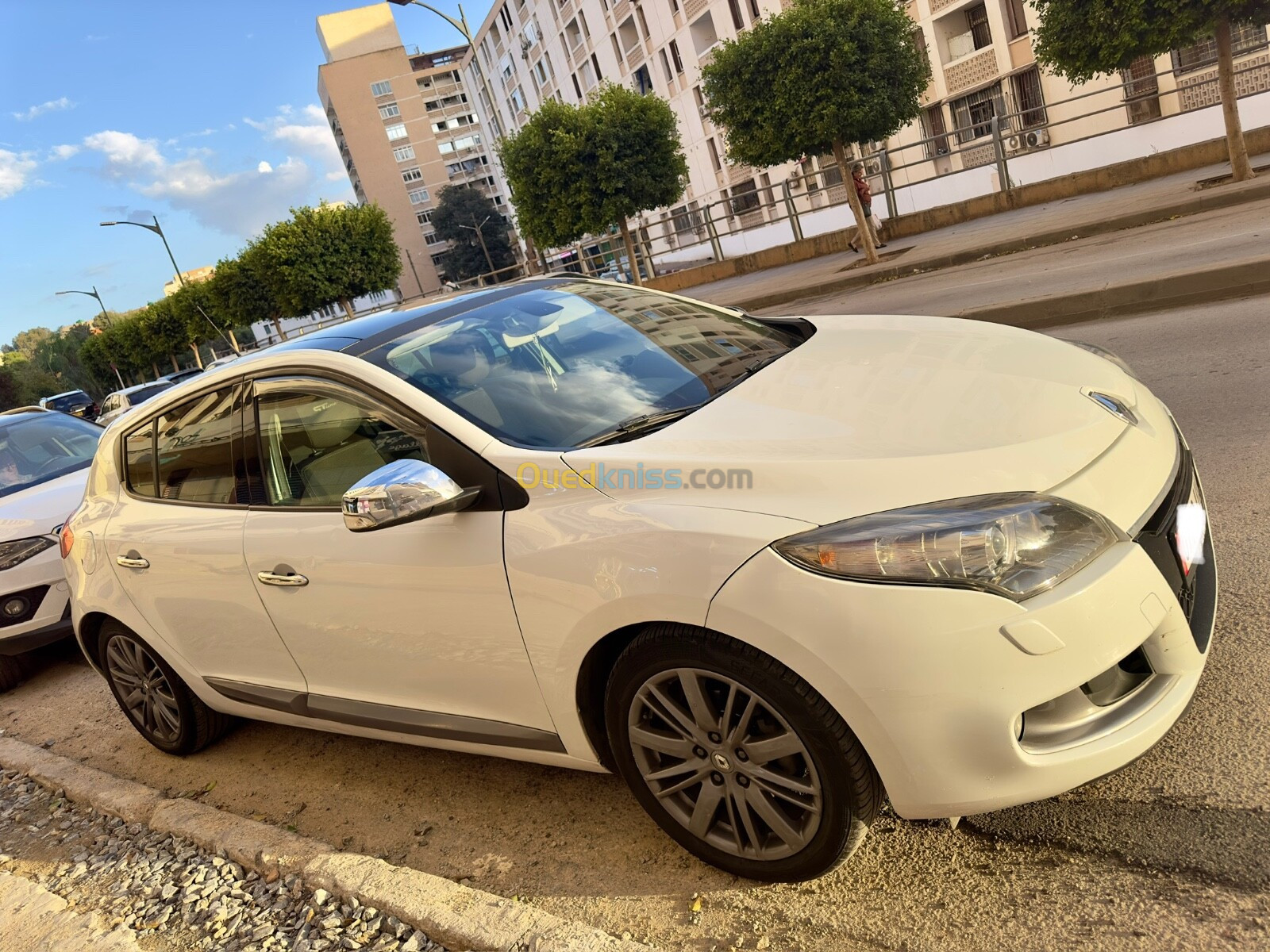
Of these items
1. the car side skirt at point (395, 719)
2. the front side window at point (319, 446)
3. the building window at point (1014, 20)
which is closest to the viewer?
the car side skirt at point (395, 719)

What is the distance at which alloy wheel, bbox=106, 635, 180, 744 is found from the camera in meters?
4.28

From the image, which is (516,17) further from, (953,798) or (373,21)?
(953,798)

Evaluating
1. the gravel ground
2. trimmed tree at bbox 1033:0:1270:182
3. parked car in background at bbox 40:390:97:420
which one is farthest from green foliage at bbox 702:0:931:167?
parked car in background at bbox 40:390:97:420

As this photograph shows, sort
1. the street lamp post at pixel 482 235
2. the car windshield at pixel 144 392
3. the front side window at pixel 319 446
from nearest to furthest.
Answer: the front side window at pixel 319 446
the car windshield at pixel 144 392
the street lamp post at pixel 482 235

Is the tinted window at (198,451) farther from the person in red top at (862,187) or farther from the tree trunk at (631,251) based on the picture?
the tree trunk at (631,251)

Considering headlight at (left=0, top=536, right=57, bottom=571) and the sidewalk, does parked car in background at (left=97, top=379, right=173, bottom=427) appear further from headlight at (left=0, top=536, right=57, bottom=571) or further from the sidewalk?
headlight at (left=0, top=536, right=57, bottom=571)

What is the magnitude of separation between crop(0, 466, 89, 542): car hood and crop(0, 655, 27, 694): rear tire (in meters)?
0.82

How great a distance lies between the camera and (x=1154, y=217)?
42.6ft

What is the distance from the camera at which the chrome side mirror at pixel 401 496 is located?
2.55 meters

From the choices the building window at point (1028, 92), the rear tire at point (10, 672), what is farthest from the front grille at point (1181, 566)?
the building window at point (1028, 92)

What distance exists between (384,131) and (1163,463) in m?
110

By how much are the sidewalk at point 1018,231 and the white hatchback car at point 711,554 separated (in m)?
11.6

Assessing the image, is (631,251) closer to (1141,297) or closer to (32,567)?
(1141,297)

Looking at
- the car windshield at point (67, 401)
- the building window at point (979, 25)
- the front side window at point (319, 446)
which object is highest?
the building window at point (979, 25)
